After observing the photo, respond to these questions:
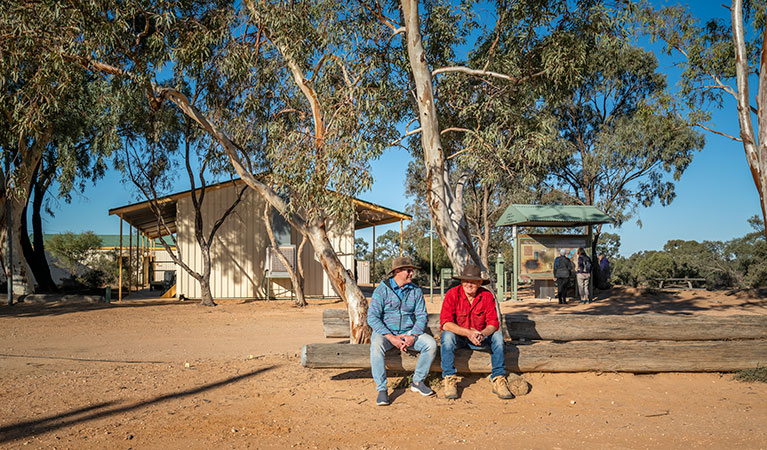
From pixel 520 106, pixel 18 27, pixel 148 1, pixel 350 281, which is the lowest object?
pixel 350 281

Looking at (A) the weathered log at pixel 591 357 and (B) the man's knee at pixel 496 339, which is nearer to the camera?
(B) the man's knee at pixel 496 339

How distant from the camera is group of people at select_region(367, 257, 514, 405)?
19.1 feet

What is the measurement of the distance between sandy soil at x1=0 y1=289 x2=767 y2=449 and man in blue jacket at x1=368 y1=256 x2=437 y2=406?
0.35m

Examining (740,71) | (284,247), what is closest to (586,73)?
(740,71)

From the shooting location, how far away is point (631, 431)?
4.72 metres

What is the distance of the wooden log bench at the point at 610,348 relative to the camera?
6.20m

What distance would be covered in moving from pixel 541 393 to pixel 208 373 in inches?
150

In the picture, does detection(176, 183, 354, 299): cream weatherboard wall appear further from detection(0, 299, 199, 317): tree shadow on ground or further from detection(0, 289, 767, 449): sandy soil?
detection(0, 289, 767, 449): sandy soil

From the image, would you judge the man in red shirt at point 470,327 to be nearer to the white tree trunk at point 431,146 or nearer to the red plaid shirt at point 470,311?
the red plaid shirt at point 470,311

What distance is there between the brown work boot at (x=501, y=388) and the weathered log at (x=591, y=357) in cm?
32

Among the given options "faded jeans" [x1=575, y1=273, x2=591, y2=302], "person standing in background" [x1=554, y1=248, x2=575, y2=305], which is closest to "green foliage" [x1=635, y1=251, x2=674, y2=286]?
"faded jeans" [x1=575, y1=273, x2=591, y2=302]

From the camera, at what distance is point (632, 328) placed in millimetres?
7023

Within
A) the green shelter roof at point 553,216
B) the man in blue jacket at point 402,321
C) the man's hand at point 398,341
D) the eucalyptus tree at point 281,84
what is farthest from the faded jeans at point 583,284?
the man's hand at point 398,341

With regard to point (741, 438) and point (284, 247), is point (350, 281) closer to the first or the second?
point (741, 438)
